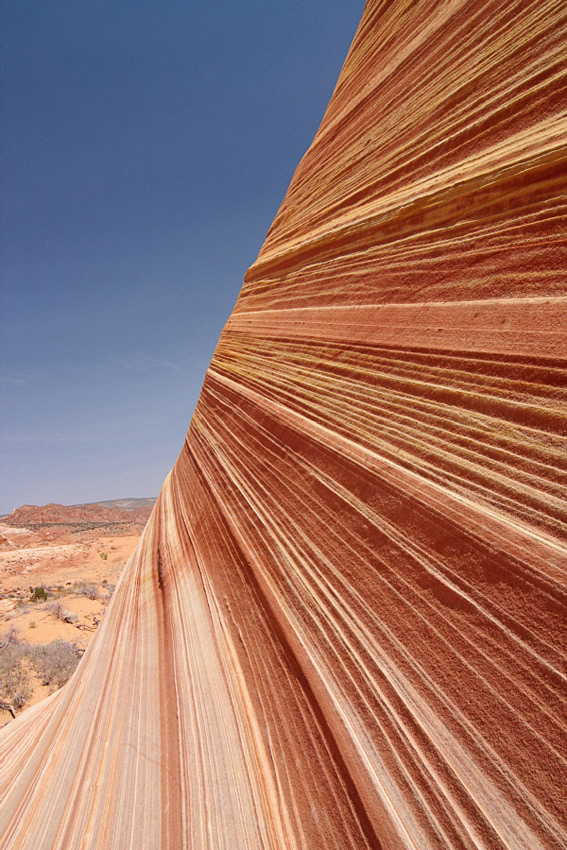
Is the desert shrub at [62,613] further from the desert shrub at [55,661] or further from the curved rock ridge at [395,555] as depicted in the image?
the curved rock ridge at [395,555]

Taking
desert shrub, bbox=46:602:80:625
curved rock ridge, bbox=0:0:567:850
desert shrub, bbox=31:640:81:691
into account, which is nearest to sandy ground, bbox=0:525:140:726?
desert shrub, bbox=46:602:80:625

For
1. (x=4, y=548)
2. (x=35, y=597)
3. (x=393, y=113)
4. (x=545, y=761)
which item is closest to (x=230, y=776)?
(x=545, y=761)

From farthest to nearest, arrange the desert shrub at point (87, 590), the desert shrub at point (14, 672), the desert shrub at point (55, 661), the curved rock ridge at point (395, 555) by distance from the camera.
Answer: the desert shrub at point (87, 590)
the desert shrub at point (55, 661)
the desert shrub at point (14, 672)
the curved rock ridge at point (395, 555)

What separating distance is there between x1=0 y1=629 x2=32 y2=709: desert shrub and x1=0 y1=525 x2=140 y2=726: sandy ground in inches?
4.5

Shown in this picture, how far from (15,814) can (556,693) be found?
2541mm

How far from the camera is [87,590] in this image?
10031mm

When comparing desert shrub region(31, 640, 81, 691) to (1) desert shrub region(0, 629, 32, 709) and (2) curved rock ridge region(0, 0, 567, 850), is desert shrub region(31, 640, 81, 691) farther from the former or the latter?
(2) curved rock ridge region(0, 0, 567, 850)

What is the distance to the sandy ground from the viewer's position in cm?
761

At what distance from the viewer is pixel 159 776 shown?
1642mm

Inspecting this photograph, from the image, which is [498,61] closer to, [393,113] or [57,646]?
[393,113]

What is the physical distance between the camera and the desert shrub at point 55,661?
5.53m

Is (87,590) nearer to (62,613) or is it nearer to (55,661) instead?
(62,613)

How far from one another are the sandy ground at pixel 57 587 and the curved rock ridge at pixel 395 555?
425cm

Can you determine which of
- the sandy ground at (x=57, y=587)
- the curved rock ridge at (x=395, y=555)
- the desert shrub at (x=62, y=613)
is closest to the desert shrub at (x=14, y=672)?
the sandy ground at (x=57, y=587)
